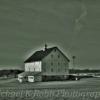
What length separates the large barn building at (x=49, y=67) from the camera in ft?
274

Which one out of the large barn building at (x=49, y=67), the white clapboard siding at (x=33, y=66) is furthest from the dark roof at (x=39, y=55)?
the white clapboard siding at (x=33, y=66)

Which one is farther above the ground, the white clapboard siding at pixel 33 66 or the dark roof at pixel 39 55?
the dark roof at pixel 39 55

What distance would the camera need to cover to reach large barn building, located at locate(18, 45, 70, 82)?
8344cm

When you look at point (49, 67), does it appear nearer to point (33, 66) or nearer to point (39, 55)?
point (39, 55)

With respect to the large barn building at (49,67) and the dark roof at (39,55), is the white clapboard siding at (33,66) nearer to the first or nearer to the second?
the large barn building at (49,67)

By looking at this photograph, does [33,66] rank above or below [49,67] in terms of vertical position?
above

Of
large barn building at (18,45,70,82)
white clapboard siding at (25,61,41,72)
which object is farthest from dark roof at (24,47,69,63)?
white clapboard siding at (25,61,41,72)

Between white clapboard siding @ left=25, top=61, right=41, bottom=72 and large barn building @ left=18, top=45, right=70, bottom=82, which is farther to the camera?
white clapboard siding @ left=25, top=61, right=41, bottom=72

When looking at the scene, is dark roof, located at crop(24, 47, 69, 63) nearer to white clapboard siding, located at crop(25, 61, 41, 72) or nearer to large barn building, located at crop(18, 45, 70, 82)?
large barn building, located at crop(18, 45, 70, 82)

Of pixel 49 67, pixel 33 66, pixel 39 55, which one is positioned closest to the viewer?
pixel 49 67

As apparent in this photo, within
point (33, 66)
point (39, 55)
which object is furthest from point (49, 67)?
point (33, 66)

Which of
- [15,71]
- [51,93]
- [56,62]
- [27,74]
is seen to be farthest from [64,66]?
[51,93]

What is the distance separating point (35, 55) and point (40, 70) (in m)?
11.8

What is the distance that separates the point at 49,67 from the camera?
8512cm
